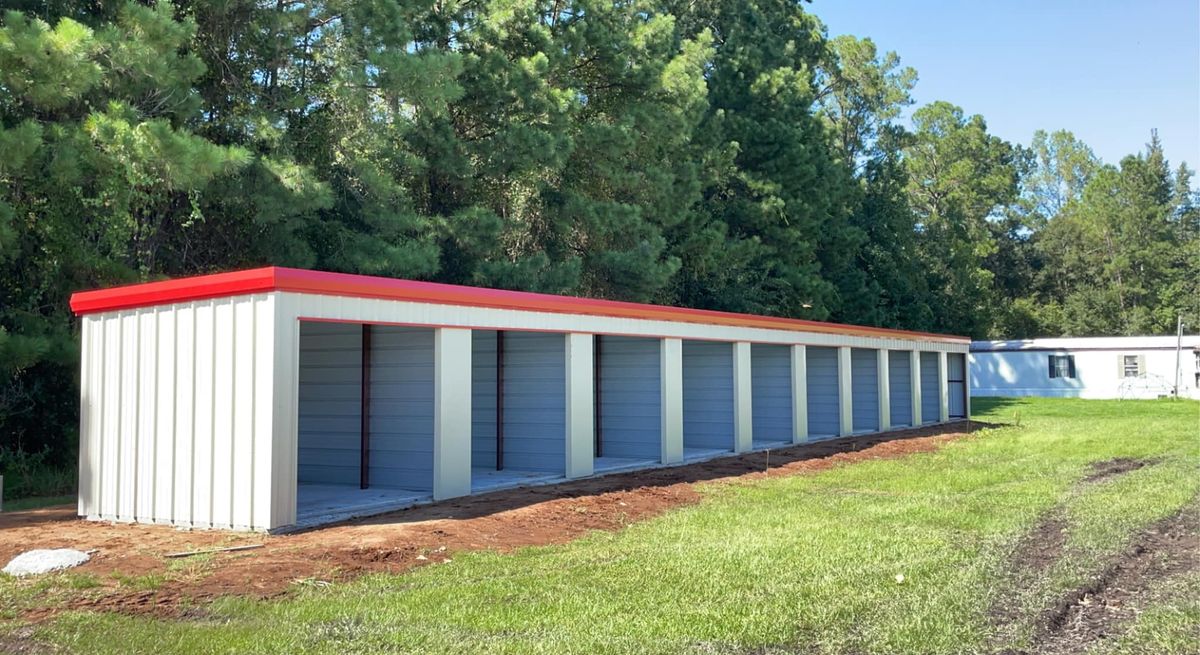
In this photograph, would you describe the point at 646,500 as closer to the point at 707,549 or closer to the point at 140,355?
the point at 707,549

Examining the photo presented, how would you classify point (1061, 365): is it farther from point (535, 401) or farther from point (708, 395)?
point (535, 401)

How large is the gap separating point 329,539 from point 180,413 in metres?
2.34

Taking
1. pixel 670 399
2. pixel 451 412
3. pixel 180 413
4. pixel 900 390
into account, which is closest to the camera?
pixel 180 413

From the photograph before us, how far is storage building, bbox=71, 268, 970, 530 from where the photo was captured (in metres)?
9.45

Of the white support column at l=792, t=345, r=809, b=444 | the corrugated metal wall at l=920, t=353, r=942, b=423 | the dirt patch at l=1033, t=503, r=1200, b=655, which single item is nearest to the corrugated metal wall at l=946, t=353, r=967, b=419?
the corrugated metal wall at l=920, t=353, r=942, b=423

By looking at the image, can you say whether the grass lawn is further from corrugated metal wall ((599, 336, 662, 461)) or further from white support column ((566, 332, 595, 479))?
corrugated metal wall ((599, 336, 662, 461))

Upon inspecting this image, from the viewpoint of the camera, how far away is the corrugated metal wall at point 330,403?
12922mm

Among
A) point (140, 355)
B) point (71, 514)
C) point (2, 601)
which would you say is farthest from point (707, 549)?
point (71, 514)

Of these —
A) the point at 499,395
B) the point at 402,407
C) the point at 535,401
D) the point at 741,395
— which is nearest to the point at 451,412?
the point at 402,407

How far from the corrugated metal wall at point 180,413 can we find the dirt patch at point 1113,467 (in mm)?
10461

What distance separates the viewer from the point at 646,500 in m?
11.5

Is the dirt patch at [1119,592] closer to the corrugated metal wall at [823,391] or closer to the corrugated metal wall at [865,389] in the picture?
the corrugated metal wall at [823,391]

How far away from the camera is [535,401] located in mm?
14539

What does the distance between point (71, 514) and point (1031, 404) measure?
99.5 feet
